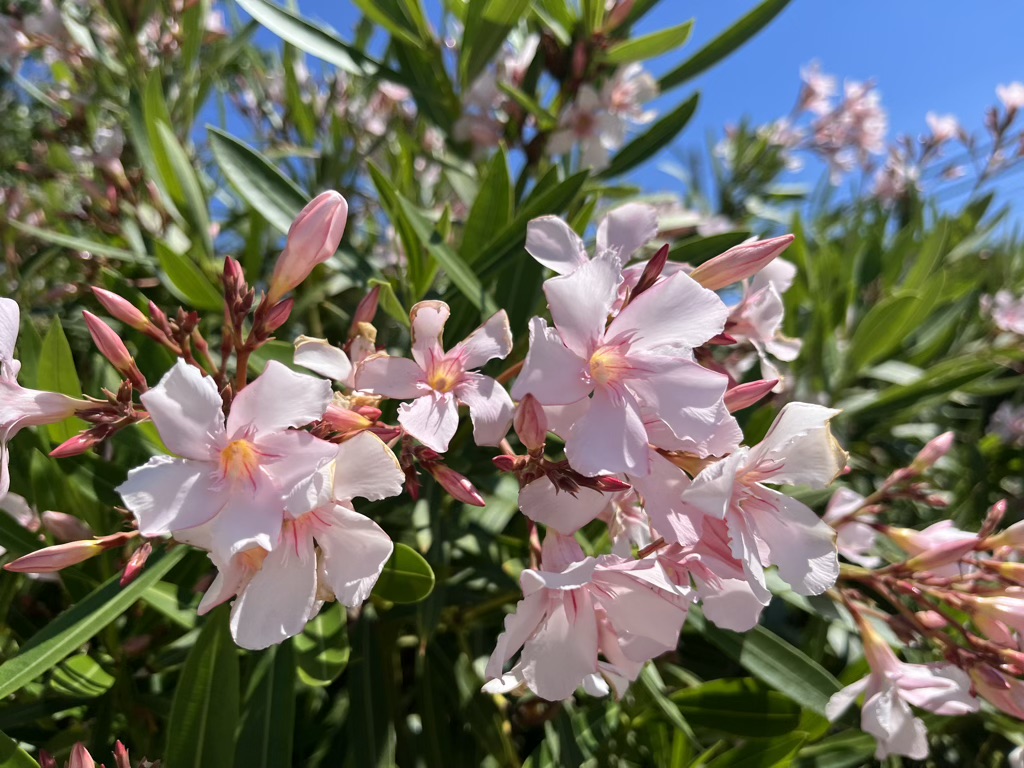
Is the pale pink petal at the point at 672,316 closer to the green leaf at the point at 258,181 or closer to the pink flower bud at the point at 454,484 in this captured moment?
the pink flower bud at the point at 454,484

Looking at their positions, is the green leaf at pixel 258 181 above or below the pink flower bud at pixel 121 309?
above

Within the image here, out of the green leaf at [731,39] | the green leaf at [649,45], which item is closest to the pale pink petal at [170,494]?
the green leaf at [649,45]

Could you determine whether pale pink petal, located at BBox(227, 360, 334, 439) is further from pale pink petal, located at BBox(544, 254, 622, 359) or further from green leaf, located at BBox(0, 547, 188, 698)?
green leaf, located at BBox(0, 547, 188, 698)

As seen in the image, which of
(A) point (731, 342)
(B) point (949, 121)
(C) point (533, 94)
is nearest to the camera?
(A) point (731, 342)

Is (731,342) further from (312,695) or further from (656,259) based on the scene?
(312,695)

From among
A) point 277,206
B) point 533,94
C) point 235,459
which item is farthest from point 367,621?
point 533,94

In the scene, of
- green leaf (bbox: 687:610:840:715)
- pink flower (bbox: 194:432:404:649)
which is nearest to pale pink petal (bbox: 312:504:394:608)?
pink flower (bbox: 194:432:404:649)

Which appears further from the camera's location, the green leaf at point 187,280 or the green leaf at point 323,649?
the green leaf at point 187,280
